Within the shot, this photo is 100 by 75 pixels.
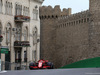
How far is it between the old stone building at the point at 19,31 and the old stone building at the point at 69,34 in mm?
5842

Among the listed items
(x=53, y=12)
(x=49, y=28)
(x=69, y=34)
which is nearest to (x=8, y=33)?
(x=69, y=34)

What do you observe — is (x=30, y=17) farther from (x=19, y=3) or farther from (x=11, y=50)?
(x=11, y=50)

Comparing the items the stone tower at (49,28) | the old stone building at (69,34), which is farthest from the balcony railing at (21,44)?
the stone tower at (49,28)

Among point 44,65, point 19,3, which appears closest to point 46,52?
point 19,3

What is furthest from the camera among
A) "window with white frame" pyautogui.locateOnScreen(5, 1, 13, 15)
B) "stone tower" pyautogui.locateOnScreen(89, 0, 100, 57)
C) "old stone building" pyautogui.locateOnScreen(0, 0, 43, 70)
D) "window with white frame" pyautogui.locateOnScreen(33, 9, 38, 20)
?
"window with white frame" pyautogui.locateOnScreen(33, 9, 38, 20)

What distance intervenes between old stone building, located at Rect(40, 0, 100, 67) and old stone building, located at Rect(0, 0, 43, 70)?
5842 mm

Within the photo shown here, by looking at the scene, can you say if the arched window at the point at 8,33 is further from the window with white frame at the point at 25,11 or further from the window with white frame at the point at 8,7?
the window with white frame at the point at 25,11

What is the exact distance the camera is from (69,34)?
51938 mm

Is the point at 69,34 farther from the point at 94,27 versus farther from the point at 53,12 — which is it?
the point at 53,12

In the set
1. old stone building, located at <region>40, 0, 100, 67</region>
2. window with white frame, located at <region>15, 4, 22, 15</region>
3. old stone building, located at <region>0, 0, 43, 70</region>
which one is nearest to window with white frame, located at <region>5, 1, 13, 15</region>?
old stone building, located at <region>0, 0, 43, 70</region>

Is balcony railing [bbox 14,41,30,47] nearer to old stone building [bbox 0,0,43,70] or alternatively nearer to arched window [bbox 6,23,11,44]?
old stone building [bbox 0,0,43,70]

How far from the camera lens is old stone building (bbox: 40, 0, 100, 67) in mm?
44500

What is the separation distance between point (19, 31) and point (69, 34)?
10832 mm

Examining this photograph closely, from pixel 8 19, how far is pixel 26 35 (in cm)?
565
